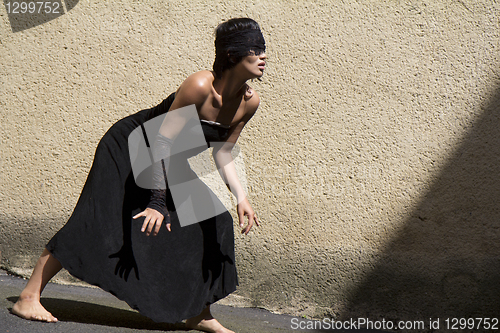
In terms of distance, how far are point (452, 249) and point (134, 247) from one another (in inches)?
78.6

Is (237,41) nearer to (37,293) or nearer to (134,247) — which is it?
(134,247)

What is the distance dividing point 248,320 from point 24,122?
7.11ft

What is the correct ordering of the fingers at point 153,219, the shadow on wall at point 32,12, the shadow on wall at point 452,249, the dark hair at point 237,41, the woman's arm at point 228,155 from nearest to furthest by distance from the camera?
the fingers at point 153,219 < the dark hair at point 237,41 < the woman's arm at point 228,155 < the shadow on wall at point 452,249 < the shadow on wall at point 32,12

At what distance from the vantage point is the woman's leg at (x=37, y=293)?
214cm

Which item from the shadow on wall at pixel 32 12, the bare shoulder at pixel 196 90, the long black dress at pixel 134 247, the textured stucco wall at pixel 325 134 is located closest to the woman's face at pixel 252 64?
the bare shoulder at pixel 196 90

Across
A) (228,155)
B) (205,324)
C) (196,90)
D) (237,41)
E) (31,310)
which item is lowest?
(205,324)

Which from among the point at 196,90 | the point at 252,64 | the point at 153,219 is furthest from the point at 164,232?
the point at 252,64

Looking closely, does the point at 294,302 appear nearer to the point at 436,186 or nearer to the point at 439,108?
the point at 436,186

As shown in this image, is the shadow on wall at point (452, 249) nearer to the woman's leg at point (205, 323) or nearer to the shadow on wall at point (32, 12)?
the woman's leg at point (205, 323)

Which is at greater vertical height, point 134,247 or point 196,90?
point 196,90

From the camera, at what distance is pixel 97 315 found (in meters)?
2.41

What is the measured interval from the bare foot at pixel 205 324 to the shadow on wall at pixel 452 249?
104 centimetres

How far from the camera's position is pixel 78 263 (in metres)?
2.11

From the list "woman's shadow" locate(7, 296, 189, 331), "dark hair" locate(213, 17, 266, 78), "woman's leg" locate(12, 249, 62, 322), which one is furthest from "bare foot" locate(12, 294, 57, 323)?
"dark hair" locate(213, 17, 266, 78)
